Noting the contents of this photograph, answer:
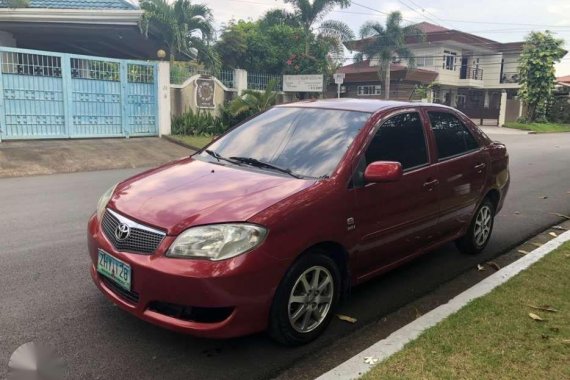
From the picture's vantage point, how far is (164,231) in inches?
121

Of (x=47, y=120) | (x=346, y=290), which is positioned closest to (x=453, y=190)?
(x=346, y=290)

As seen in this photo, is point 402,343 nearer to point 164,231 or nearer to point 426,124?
point 164,231

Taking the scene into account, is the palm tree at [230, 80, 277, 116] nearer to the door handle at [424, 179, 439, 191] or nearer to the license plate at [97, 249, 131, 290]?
the door handle at [424, 179, 439, 191]

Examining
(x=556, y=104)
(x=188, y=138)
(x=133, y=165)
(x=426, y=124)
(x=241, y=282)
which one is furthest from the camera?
(x=556, y=104)

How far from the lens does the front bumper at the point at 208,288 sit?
2.92m

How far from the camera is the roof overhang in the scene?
49.3ft

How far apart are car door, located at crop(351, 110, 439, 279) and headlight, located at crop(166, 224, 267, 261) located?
934mm

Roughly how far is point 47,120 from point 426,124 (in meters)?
12.0

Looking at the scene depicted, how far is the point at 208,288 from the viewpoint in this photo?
2.91 m

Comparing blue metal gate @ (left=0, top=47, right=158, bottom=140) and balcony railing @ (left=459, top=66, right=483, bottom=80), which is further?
balcony railing @ (left=459, top=66, right=483, bottom=80)

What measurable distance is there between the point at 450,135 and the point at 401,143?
920 mm

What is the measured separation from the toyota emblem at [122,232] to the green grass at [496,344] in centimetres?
167

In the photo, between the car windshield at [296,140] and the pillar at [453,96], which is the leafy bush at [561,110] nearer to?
the pillar at [453,96]

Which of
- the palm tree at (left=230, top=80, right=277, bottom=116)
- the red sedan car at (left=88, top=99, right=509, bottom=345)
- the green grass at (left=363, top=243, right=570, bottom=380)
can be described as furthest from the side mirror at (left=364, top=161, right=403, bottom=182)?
the palm tree at (left=230, top=80, right=277, bottom=116)
